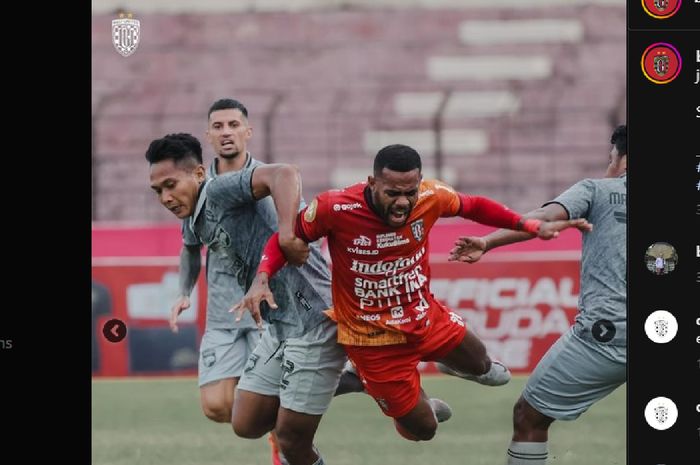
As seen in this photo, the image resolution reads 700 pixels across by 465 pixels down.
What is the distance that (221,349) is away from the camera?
22.6 ft

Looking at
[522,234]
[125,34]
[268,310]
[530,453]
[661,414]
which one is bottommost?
[530,453]

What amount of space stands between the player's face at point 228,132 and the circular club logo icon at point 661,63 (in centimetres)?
352

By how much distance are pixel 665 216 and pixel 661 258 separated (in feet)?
0.45

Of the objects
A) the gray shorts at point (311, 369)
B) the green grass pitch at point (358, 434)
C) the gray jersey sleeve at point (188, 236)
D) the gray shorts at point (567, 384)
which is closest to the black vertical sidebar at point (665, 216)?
the gray shorts at point (567, 384)

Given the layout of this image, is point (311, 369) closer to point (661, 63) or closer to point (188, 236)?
point (188, 236)

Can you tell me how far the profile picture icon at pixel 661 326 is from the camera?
374 cm

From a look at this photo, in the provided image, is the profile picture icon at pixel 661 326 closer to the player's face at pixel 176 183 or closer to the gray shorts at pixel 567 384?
the gray shorts at pixel 567 384

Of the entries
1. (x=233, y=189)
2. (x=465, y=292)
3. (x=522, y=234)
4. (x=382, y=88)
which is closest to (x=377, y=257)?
(x=522, y=234)

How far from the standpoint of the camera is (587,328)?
5.53m

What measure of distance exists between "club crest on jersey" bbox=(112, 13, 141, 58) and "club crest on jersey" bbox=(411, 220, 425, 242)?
156 cm

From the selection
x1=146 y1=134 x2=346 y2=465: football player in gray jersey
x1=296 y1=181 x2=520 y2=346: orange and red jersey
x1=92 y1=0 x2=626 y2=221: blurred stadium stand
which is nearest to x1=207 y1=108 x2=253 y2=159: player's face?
x1=146 y1=134 x2=346 y2=465: football player in gray jersey

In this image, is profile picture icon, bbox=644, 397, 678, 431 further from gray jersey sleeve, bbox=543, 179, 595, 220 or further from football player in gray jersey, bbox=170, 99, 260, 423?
football player in gray jersey, bbox=170, 99, 260, 423
